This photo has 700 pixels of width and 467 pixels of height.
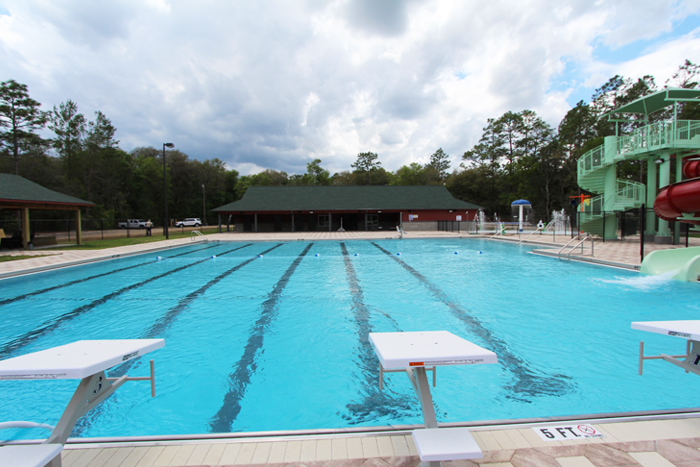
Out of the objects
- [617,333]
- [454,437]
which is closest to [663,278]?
[617,333]

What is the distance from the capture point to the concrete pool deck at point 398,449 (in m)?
2.15

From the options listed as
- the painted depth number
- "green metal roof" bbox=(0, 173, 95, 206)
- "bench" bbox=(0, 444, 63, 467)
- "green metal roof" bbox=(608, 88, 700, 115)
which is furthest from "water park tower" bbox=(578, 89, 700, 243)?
"green metal roof" bbox=(0, 173, 95, 206)

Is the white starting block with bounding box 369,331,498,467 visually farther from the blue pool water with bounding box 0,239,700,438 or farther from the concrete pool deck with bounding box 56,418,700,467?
the blue pool water with bounding box 0,239,700,438

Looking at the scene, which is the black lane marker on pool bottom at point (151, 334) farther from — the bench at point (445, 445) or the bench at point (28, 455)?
the bench at point (445, 445)

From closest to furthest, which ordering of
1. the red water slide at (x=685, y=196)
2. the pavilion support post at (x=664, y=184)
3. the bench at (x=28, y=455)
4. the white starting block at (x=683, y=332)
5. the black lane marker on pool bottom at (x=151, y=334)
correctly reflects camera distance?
the bench at (x=28, y=455)
the white starting block at (x=683, y=332)
the black lane marker on pool bottom at (x=151, y=334)
the red water slide at (x=685, y=196)
the pavilion support post at (x=664, y=184)

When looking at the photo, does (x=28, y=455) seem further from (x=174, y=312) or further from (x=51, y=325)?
(x=51, y=325)

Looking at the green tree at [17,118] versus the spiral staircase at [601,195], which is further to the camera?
the green tree at [17,118]

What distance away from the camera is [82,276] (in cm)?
1073

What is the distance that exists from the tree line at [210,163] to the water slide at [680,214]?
2143cm

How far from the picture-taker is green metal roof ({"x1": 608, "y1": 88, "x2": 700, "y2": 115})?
15.6 m

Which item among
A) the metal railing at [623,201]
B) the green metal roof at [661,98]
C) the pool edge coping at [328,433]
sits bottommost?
the pool edge coping at [328,433]

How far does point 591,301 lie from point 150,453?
8180mm

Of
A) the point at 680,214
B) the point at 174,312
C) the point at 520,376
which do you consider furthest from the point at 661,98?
the point at 174,312

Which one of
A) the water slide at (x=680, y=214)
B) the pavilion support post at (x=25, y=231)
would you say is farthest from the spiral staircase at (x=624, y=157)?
the pavilion support post at (x=25, y=231)
